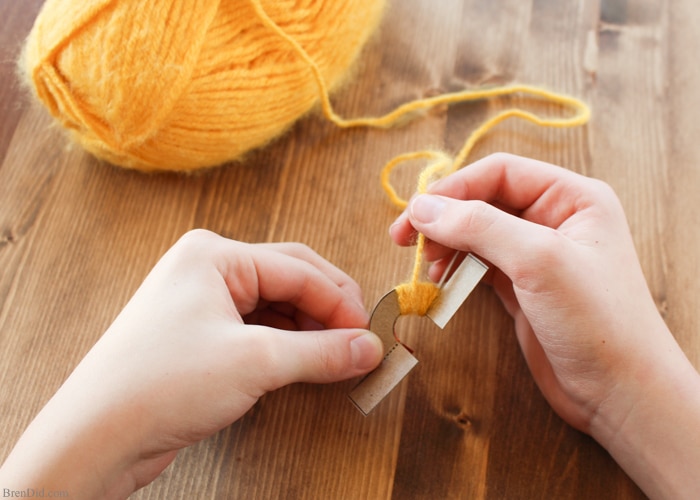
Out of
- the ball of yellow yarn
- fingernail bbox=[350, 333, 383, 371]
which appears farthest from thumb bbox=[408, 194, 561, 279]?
the ball of yellow yarn

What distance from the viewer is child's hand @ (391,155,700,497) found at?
2.09 ft

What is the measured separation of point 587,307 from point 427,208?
0.69 ft

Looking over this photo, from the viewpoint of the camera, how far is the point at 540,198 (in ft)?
2.50

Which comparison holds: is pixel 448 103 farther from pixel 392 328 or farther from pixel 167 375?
pixel 167 375

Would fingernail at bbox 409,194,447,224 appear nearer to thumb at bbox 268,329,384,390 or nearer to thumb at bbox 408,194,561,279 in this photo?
thumb at bbox 408,194,561,279

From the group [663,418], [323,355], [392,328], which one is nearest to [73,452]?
[323,355]

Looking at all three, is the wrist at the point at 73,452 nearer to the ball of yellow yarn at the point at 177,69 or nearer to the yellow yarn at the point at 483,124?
the ball of yellow yarn at the point at 177,69

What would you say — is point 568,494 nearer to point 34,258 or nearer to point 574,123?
point 574,123

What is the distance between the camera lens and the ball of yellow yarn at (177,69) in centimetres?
74

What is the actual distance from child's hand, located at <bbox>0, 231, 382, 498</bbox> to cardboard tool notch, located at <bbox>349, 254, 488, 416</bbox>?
1.1 inches

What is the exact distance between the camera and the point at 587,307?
2.10ft

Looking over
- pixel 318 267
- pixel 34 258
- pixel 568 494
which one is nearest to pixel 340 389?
pixel 318 267

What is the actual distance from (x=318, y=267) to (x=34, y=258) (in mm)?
425

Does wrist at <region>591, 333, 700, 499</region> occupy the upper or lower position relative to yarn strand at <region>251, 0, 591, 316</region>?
lower
